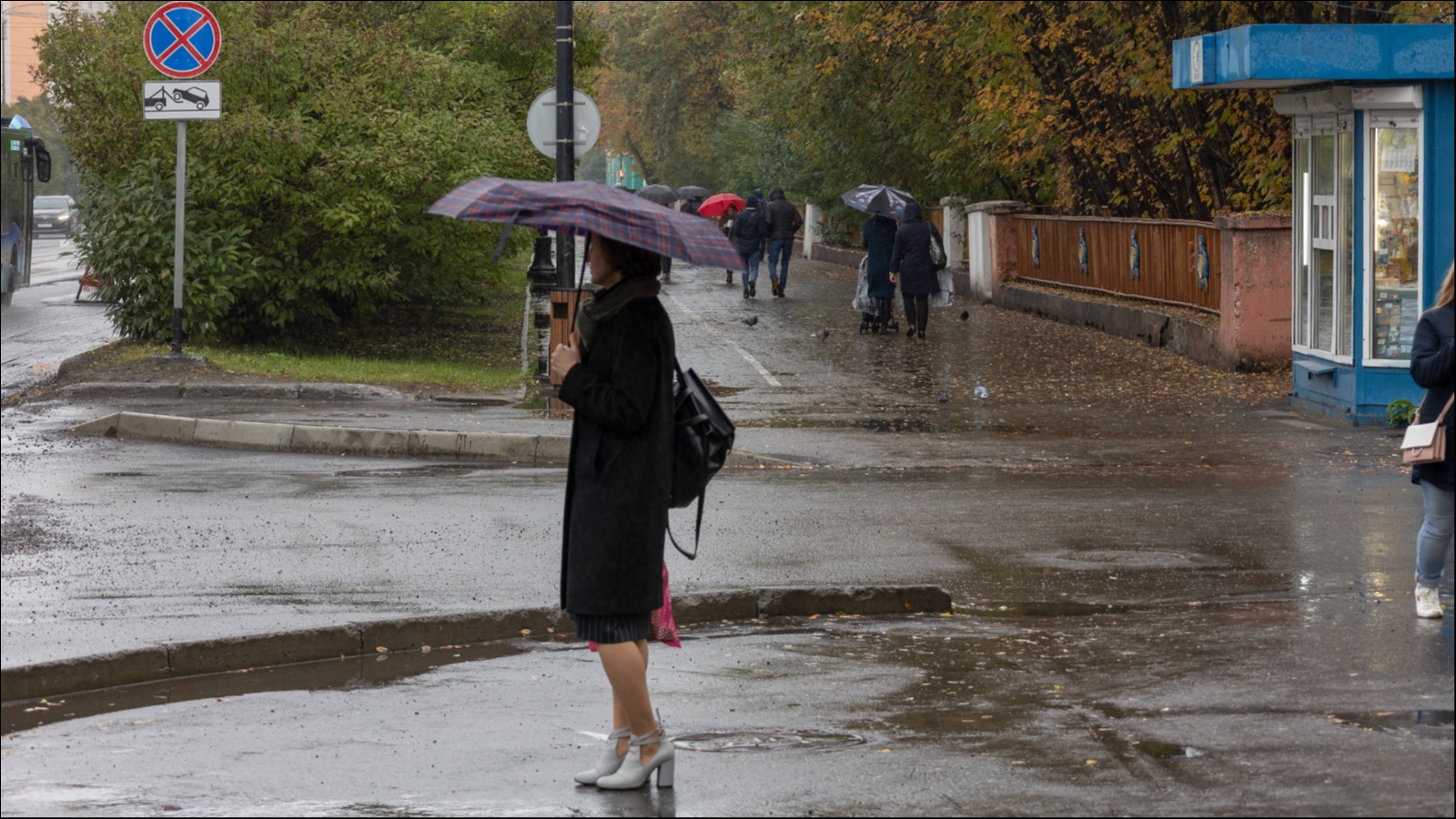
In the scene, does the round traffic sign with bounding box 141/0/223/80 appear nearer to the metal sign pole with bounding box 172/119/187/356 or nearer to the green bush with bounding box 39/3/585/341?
the metal sign pole with bounding box 172/119/187/356

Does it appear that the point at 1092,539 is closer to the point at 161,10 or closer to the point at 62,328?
the point at 161,10

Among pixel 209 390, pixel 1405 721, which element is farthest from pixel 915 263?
pixel 1405 721

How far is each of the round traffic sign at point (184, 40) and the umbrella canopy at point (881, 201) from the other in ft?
35.0

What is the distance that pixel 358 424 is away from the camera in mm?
13883

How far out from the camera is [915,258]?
2395cm

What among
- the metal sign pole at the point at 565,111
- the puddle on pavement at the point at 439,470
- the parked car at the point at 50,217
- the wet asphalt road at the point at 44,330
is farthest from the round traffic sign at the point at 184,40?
the parked car at the point at 50,217

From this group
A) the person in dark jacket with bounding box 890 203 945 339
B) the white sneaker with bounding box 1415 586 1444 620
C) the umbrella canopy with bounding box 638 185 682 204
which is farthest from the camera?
the umbrella canopy with bounding box 638 185 682 204

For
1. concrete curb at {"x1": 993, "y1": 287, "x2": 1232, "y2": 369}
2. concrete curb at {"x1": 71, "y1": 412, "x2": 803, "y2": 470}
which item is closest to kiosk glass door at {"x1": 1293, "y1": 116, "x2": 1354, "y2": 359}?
concrete curb at {"x1": 993, "y1": 287, "x2": 1232, "y2": 369}

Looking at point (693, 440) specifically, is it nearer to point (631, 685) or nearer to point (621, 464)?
point (621, 464)

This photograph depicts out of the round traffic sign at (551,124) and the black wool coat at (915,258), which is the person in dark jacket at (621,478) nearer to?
the round traffic sign at (551,124)

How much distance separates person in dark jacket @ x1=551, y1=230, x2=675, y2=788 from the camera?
17.3 feet

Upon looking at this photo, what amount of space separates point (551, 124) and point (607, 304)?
38.7 ft

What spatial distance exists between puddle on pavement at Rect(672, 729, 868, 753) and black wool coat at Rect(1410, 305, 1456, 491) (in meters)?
3.24

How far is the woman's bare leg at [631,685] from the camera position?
5387mm
